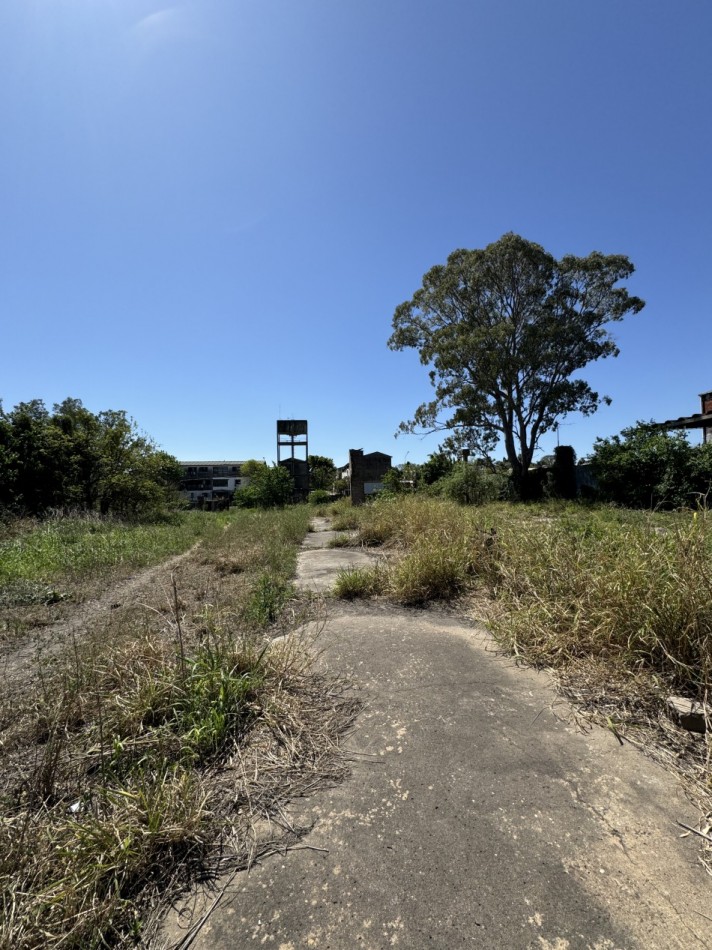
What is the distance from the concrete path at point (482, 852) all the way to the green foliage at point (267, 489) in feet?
67.2

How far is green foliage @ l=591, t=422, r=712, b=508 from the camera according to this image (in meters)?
9.85

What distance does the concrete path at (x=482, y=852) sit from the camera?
1101 millimetres

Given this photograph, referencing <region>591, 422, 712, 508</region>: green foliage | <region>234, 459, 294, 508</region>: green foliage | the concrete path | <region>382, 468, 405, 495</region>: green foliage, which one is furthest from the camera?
<region>234, 459, 294, 508</region>: green foliage

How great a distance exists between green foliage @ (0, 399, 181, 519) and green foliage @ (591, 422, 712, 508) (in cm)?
1635

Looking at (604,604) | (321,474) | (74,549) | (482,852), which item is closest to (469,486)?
(74,549)

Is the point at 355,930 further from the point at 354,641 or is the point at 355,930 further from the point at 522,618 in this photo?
the point at 522,618

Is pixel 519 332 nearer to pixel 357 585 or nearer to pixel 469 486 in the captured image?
pixel 469 486

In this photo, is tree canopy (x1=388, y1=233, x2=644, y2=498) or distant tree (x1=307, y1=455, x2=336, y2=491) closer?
tree canopy (x1=388, y1=233, x2=644, y2=498)

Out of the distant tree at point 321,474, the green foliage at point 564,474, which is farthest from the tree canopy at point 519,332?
the distant tree at point 321,474

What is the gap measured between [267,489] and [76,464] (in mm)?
9187

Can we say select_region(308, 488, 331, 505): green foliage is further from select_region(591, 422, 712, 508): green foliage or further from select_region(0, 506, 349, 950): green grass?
select_region(0, 506, 349, 950): green grass

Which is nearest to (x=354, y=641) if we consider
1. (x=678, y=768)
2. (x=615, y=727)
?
(x=615, y=727)

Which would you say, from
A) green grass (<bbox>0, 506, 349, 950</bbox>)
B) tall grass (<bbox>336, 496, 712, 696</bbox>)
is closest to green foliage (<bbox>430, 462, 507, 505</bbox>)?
tall grass (<bbox>336, 496, 712, 696</bbox>)

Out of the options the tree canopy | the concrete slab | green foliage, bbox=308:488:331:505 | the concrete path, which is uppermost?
the tree canopy
